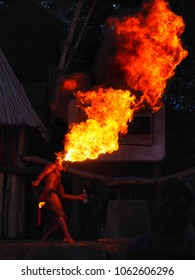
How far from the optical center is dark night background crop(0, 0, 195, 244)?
46.4 ft

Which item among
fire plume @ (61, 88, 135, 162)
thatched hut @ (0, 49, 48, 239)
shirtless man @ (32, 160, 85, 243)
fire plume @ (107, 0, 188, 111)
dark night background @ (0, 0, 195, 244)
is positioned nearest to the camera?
shirtless man @ (32, 160, 85, 243)

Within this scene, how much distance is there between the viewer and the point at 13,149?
11.9m

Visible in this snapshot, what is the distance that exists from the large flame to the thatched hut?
3.22 ft

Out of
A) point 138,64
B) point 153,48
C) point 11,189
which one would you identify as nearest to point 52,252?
point 11,189

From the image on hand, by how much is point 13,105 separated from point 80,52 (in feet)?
13.3

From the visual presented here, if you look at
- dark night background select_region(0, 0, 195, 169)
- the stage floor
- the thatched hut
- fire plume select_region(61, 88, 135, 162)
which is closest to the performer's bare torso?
fire plume select_region(61, 88, 135, 162)

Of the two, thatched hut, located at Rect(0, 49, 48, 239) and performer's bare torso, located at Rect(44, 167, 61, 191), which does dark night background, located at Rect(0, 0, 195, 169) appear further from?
performer's bare torso, located at Rect(44, 167, 61, 191)

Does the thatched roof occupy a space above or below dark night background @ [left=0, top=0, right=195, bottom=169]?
below

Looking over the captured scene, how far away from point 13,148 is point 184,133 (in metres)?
4.48

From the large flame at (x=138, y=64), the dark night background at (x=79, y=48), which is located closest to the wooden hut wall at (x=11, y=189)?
the large flame at (x=138, y=64)

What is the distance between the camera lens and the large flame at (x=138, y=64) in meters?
11.5

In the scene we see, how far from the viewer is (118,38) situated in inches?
493
